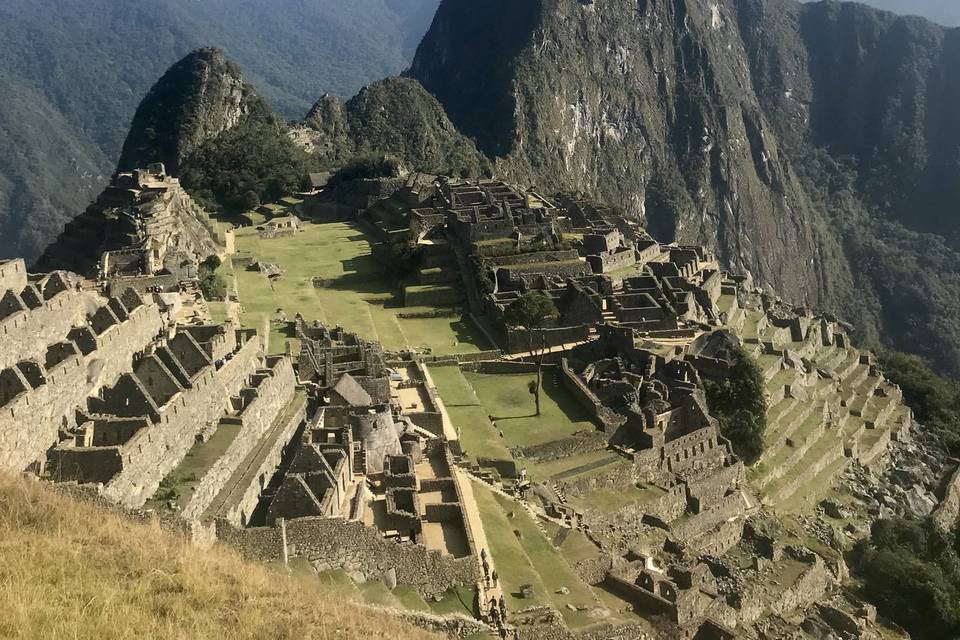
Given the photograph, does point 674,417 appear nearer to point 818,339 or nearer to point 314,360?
point 314,360

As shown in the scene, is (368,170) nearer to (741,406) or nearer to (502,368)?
(502,368)

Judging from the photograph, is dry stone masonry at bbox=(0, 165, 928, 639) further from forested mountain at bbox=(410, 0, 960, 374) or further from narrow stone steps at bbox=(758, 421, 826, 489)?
forested mountain at bbox=(410, 0, 960, 374)

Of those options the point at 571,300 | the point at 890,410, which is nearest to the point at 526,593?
the point at 571,300

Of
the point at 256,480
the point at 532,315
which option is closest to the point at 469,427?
the point at 532,315

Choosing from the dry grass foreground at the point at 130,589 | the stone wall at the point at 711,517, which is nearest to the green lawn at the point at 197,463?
the dry grass foreground at the point at 130,589

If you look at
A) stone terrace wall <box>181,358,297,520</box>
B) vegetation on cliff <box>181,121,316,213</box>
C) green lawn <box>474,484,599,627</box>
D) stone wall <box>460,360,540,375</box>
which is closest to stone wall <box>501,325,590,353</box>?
stone wall <box>460,360,540,375</box>
